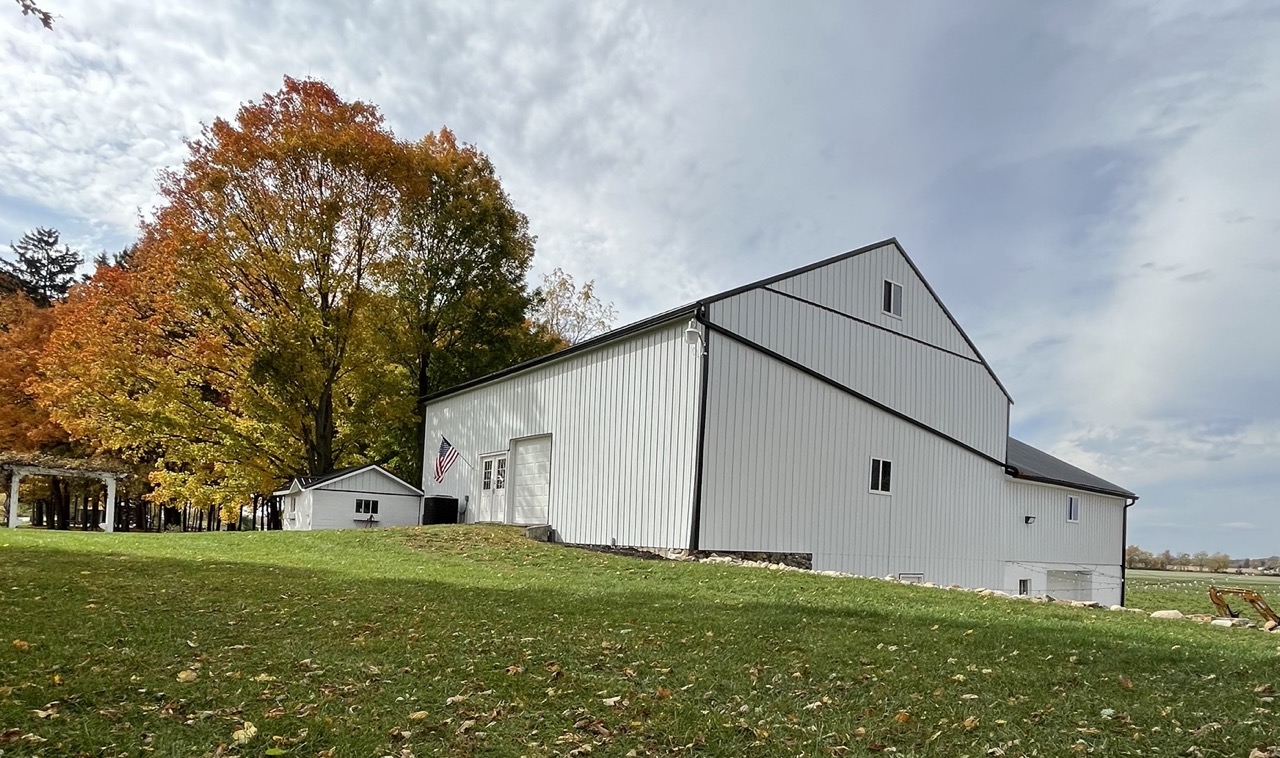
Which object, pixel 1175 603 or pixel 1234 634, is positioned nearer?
pixel 1234 634

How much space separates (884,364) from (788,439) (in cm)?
436

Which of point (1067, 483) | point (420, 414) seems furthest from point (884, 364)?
point (420, 414)

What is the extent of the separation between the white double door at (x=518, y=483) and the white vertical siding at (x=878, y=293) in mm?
6240

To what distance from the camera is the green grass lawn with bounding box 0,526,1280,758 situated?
4.46 meters

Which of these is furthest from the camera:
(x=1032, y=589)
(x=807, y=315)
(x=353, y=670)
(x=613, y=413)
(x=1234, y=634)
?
(x=1032, y=589)

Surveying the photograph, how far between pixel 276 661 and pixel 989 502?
17592 millimetres

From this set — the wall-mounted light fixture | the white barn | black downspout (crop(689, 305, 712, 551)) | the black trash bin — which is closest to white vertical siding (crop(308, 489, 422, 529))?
the black trash bin

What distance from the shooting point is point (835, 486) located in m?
15.9

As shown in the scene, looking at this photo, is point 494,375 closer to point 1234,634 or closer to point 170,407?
point 170,407

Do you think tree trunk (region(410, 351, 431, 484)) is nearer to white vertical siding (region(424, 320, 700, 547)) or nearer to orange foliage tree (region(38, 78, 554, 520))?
orange foliage tree (region(38, 78, 554, 520))

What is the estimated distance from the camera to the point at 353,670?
216 inches

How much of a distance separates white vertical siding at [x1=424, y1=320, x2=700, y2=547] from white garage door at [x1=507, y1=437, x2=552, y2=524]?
0.90 ft

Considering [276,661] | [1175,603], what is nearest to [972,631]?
[276,661]

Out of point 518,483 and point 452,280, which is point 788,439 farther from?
point 452,280
